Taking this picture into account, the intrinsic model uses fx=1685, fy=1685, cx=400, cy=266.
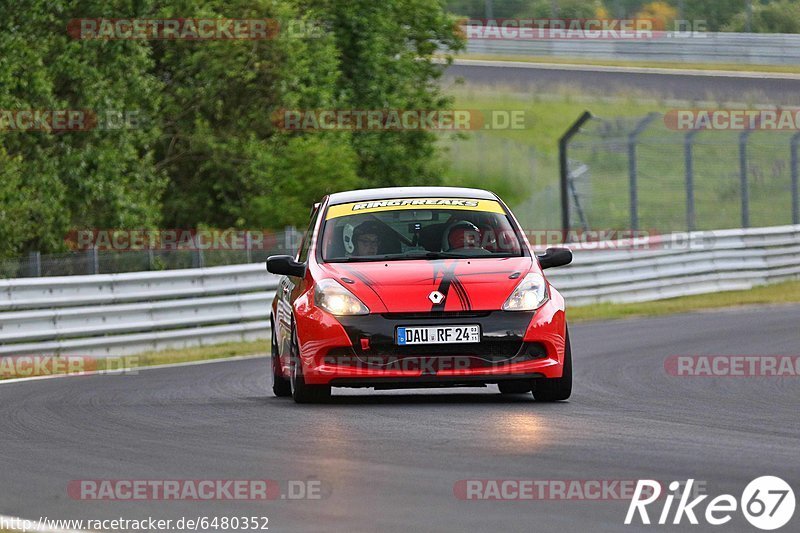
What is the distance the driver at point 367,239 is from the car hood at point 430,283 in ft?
0.90

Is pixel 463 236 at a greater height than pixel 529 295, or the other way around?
pixel 463 236

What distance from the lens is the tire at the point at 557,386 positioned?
10.8 metres

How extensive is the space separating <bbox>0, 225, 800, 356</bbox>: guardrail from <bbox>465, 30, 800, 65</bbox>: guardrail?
67.8 feet

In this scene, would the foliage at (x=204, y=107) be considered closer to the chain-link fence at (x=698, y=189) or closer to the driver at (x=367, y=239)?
the chain-link fence at (x=698, y=189)

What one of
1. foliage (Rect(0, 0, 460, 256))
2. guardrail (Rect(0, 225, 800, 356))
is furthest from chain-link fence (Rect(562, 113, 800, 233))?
guardrail (Rect(0, 225, 800, 356))

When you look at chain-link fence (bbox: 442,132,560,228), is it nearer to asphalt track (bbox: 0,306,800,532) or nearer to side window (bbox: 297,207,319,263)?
asphalt track (bbox: 0,306,800,532)

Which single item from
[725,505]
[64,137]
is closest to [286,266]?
[725,505]

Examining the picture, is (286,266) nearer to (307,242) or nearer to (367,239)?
(367,239)

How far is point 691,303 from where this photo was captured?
83.4ft

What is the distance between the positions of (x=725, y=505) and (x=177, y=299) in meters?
13.6

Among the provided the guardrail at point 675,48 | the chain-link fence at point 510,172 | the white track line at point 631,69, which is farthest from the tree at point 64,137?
the guardrail at point 675,48

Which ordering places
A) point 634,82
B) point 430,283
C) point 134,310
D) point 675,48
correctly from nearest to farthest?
point 430,283, point 134,310, point 634,82, point 675,48

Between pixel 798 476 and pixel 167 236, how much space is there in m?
24.6

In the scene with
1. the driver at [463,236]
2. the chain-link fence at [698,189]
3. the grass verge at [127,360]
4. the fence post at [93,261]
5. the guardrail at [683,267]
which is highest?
the driver at [463,236]
